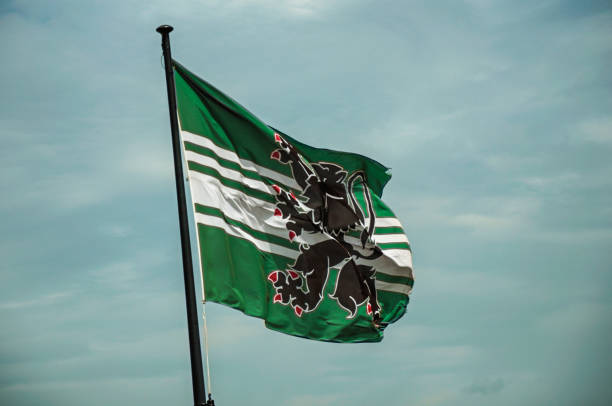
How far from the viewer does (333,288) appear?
18.1m

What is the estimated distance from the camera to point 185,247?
13.9 metres

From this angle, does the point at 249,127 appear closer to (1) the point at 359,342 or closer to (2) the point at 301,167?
(2) the point at 301,167

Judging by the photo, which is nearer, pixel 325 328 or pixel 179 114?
pixel 179 114

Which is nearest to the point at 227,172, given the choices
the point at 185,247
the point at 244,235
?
the point at 244,235

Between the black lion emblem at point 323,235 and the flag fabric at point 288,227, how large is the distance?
27 mm

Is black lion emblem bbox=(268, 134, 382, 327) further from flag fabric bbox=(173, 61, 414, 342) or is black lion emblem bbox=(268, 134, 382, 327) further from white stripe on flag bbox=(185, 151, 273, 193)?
white stripe on flag bbox=(185, 151, 273, 193)

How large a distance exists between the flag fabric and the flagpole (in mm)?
595

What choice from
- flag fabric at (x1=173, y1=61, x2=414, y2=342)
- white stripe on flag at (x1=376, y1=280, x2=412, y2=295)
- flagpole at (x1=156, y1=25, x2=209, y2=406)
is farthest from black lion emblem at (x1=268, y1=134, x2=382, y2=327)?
flagpole at (x1=156, y1=25, x2=209, y2=406)

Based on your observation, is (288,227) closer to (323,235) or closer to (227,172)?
(323,235)

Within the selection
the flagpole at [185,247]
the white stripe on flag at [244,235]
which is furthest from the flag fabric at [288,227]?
the flagpole at [185,247]

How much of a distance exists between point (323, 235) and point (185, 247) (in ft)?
16.9

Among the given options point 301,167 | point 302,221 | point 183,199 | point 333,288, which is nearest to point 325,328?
point 333,288

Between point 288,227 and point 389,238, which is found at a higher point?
point 389,238

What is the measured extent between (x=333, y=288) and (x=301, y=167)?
297 cm
